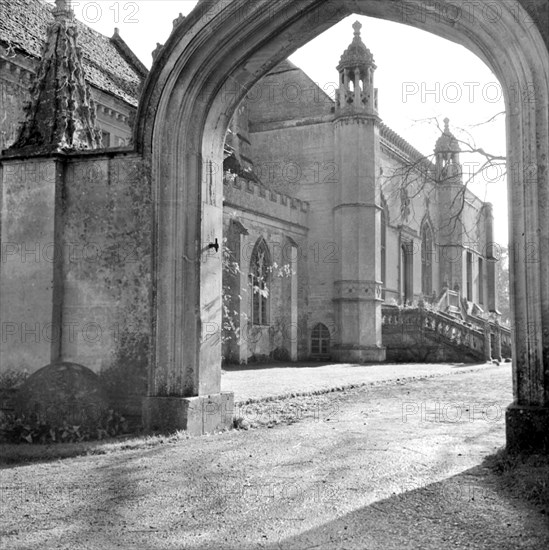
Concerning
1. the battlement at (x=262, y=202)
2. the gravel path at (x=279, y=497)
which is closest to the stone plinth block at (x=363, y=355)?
the battlement at (x=262, y=202)

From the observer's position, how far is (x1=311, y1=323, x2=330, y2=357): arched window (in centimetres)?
3050

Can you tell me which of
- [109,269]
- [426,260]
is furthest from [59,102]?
[426,260]

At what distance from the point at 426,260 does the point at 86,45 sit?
25455mm

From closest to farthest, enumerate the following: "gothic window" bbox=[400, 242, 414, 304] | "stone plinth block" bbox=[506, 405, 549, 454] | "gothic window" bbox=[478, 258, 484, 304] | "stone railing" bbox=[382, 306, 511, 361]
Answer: "stone plinth block" bbox=[506, 405, 549, 454], "stone railing" bbox=[382, 306, 511, 361], "gothic window" bbox=[400, 242, 414, 304], "gothic window" bbox=[478, 258, 484, 304]

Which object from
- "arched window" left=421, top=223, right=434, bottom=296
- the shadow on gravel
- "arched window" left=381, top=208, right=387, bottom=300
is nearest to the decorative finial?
the shadow on gravel

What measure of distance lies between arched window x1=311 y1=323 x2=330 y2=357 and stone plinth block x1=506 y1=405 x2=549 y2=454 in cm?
2442

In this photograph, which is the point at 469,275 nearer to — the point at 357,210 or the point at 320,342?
the point at 357,210

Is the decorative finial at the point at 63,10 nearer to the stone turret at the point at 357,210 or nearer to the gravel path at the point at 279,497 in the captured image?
the gravel path at the point at 279,497

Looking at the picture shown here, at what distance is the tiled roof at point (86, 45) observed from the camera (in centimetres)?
1925

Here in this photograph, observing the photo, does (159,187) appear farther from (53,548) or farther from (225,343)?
(225,343)

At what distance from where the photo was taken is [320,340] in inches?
1206

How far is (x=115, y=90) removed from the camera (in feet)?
74.6

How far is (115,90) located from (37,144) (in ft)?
50.7

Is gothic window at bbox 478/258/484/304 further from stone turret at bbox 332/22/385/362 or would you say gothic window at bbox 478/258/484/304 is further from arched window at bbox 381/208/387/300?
stone turret at bbox 332/22/385/362
